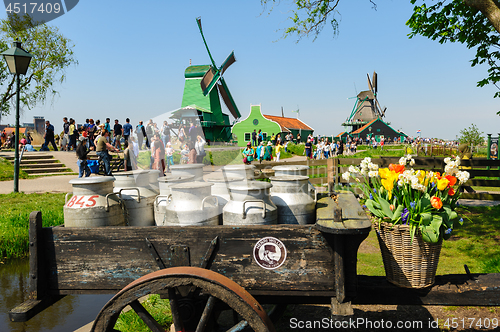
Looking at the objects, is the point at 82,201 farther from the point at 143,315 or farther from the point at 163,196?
the point at 143,315

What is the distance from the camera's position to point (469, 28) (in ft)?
21.5

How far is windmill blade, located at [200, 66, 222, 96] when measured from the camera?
1202 inches

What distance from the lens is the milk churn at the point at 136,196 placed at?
2510 millimetres

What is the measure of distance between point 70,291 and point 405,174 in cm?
223

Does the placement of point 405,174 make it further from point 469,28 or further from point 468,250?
point 469,28

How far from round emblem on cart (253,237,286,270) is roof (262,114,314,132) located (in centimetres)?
4331

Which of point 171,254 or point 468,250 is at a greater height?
point 171,254

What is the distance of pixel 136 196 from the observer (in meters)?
2.52

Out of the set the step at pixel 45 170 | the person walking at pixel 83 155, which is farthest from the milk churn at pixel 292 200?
the step at pixel 45 170

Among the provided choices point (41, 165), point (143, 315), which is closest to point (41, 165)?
point (41, 165)

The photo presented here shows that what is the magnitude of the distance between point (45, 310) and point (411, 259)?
13.5 ft

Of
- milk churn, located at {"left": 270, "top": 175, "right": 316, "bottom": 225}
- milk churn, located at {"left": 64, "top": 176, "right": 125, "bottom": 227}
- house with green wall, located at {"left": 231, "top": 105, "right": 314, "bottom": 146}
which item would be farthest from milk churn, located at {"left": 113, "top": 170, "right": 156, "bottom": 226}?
house with green wall, located at {"left": 231, "top": 105, "right": 314, "bottom": 146}

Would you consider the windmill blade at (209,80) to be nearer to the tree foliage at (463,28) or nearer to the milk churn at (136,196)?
the tree foliage at (463,28)

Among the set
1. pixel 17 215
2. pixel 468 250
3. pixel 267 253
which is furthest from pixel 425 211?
pixel 17 215
